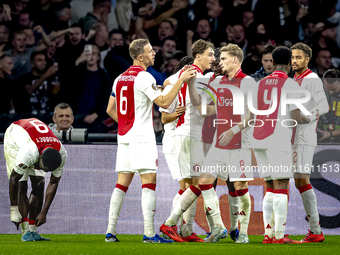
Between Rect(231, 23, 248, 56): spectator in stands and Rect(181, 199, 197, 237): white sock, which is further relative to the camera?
Rect(231, 23, 248, 56): spectator in stands

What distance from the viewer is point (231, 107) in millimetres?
4695

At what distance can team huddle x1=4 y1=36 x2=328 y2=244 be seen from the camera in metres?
4.45

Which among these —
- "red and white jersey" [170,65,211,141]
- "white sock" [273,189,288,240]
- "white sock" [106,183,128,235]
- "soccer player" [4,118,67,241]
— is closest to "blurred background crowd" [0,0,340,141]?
"soccer player" [4,118,67,241]

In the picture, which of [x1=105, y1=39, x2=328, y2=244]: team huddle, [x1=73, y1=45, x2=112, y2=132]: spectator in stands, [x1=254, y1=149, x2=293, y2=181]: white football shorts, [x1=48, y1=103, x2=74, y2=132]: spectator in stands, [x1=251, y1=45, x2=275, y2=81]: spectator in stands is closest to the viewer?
[x1=254, y1=149, x2=293, y2=181]: white football shorts

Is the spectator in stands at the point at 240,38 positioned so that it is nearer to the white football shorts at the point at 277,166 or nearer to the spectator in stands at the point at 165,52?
the spectator in stands at the point at 165,52

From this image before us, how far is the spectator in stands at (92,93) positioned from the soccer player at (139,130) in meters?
3.42

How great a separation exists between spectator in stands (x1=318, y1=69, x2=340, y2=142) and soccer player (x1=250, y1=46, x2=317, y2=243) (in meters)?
2.02

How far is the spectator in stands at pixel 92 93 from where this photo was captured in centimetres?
807

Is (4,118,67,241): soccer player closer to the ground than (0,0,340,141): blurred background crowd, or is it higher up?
closer to the ground

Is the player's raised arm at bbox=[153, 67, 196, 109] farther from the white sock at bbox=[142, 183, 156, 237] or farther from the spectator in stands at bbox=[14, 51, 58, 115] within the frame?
the spectator in stands at bbox=[14, 51, 58, 115]

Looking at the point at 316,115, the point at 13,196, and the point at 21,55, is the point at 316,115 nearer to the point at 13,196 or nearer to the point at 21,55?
the point at 13,196

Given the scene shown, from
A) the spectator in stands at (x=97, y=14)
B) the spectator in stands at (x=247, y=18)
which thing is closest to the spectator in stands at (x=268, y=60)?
the spectator in stands at (x=247, y=18)

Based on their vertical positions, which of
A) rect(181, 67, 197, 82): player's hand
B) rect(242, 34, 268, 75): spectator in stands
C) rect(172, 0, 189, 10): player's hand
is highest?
rect(172, 0, 189, 10): player's hand

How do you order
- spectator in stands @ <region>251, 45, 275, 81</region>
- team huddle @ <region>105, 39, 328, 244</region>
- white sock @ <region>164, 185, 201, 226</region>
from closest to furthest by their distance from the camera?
team huddle @ <region>105, 39, 328, 244</region>, white sock @ <region>164, 185, 201, 226</region>, spectator in stands @ <region>251, 45, 275, 81</region>
